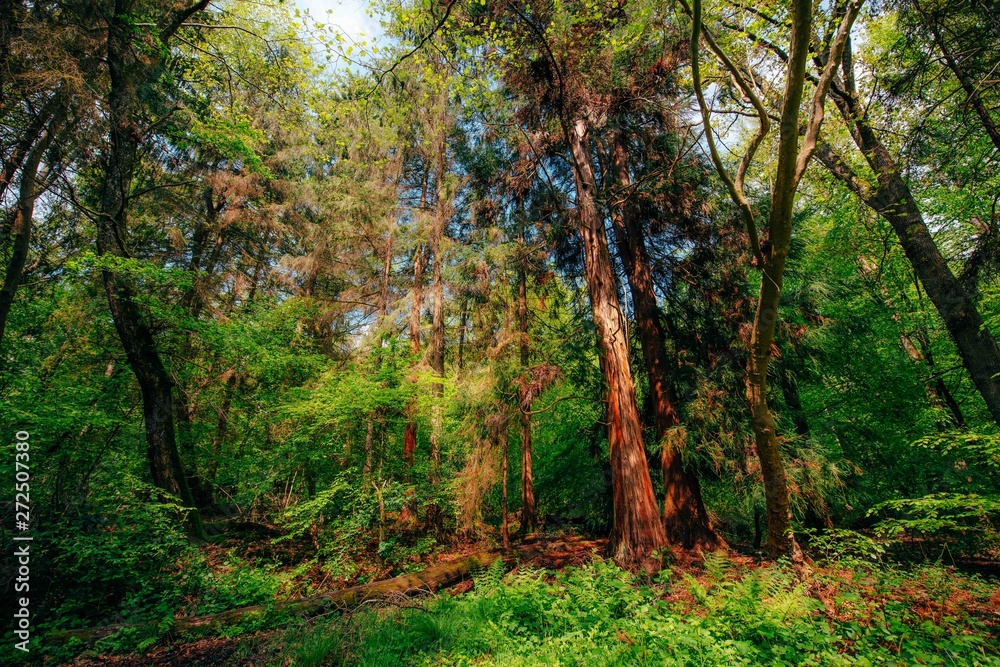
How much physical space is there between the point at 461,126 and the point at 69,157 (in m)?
8.71

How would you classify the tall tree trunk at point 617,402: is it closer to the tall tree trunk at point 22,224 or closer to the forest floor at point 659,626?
the forest floor at point 659,626

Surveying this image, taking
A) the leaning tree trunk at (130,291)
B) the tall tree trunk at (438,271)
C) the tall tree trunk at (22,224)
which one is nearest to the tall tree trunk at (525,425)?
the tall tree trunk at (438,271)

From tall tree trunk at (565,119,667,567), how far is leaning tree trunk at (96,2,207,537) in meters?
6.66

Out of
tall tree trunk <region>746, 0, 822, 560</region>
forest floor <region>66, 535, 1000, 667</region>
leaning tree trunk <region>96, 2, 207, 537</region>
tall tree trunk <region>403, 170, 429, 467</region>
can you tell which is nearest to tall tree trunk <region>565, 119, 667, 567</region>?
forest floor <region>66, 535, 1000, 667</region>

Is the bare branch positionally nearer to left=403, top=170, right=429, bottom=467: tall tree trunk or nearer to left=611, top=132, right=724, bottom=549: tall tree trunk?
left=611, top=132, right=724, bottom=549: tall tree trunk

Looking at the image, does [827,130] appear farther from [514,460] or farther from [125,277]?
[125,277]

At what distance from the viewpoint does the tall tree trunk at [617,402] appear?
5633 mm

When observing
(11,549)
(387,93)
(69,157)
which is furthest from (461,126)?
(11,549)

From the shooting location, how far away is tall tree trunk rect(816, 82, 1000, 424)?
4.69 m

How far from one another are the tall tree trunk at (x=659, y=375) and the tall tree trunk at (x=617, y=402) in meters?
0.73

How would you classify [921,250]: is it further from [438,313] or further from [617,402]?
[438,313]

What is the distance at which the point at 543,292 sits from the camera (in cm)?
979

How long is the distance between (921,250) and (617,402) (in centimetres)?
449

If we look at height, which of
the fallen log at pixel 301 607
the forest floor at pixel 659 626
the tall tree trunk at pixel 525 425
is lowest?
the fallen log at pixel 301 607
